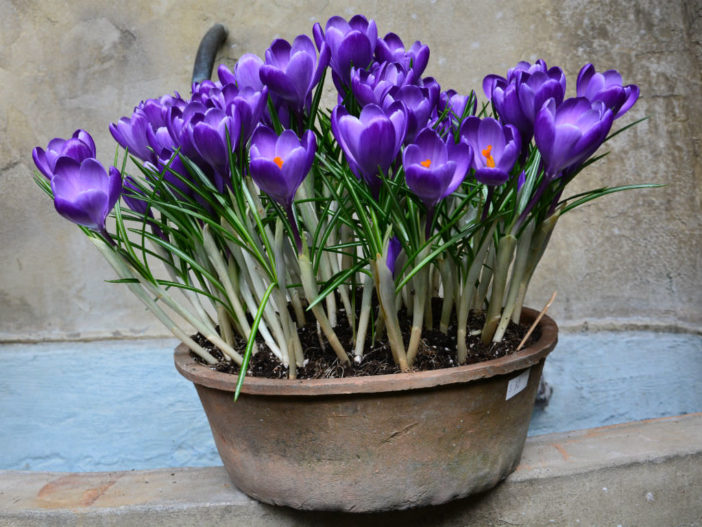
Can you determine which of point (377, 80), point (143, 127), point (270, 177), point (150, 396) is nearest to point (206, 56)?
point (143, 127)

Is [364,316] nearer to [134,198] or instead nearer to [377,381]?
[377,381]

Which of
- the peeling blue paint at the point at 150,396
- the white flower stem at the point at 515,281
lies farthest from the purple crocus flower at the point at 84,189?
the peeling blue paint at the point at 150,396

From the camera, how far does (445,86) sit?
1.71 m

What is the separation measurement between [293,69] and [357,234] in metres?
0.18

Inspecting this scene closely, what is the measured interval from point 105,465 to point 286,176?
3.45 feet

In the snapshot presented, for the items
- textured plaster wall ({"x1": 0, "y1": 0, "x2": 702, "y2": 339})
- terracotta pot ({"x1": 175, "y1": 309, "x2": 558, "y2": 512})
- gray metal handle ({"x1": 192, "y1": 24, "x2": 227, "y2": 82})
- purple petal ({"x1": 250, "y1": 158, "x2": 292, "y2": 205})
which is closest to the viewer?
purple petal ({"x1": 250, "y1": 158, "x2": 292, "y2": 205})

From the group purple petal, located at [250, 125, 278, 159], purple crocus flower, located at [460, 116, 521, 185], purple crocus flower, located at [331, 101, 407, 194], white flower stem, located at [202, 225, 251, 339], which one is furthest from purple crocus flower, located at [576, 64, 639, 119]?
white flower stem, located at [202, 225, 251, 339]

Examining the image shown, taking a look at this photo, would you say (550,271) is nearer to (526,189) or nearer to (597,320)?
(597,320)

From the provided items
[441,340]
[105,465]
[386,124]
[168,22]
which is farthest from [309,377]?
[168,22]

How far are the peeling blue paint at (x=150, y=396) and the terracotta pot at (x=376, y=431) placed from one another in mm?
688

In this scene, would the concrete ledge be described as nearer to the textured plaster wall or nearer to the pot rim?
the pot rim

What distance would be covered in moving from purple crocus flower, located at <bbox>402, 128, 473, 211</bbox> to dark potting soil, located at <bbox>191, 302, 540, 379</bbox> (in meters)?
0.21

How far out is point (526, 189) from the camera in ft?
2.35

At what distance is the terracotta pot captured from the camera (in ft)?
2.24
